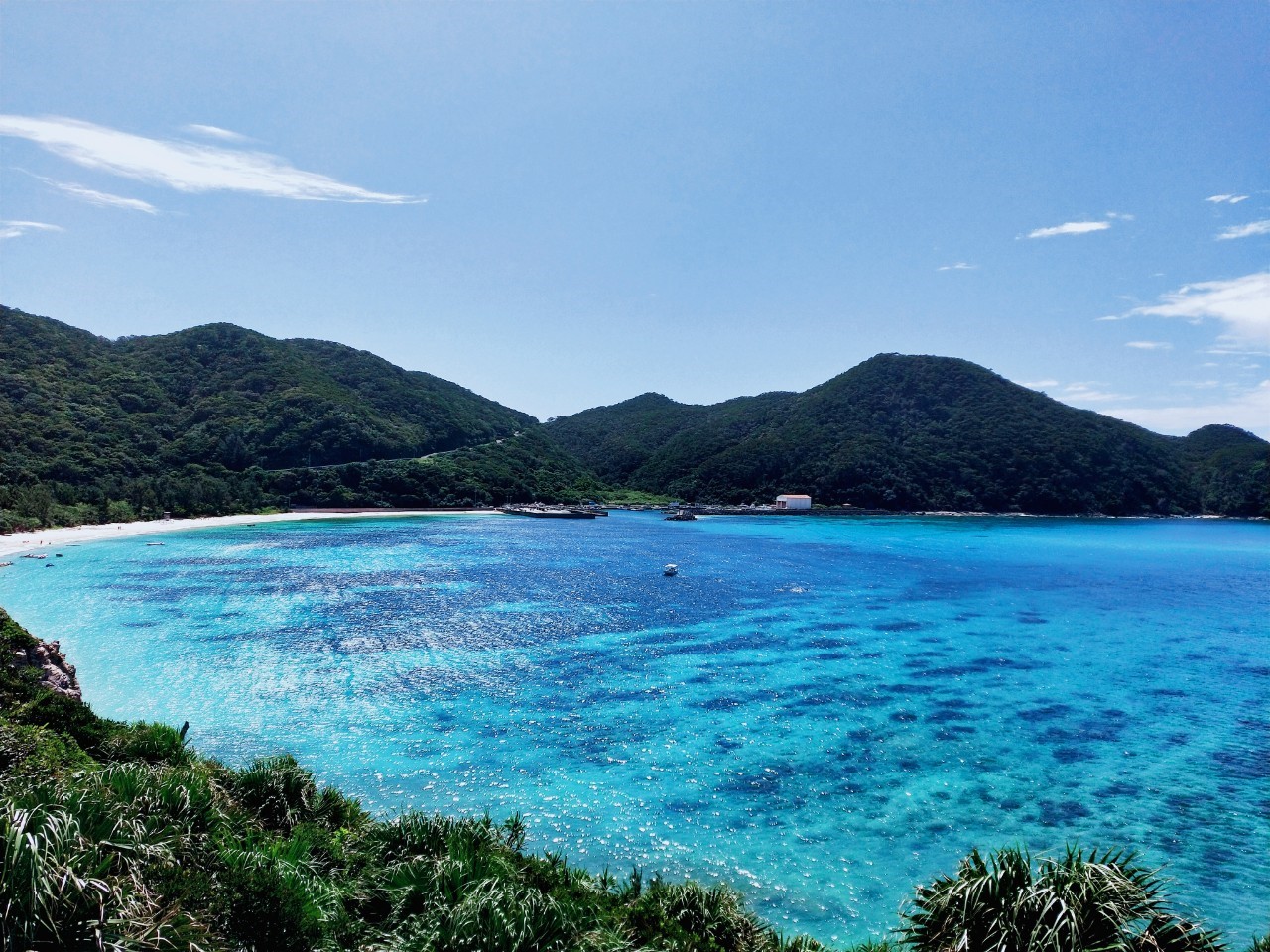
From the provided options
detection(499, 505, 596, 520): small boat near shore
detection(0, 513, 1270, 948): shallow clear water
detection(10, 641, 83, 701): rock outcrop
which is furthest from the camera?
detection(499, 505, 596, 520): small boat near shore

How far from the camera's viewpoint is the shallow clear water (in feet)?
54.2

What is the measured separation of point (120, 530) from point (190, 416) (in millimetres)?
54671

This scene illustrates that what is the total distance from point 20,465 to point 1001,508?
183090mm

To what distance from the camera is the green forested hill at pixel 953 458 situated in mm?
150750

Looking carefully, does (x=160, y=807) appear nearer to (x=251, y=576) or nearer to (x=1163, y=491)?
(x=251, y=576)

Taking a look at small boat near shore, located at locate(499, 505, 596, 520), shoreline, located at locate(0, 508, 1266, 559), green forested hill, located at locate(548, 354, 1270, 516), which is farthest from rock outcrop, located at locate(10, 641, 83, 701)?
green forested hill, located at locate(548, 354, 1270, 516)

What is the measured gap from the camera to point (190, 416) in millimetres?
119625

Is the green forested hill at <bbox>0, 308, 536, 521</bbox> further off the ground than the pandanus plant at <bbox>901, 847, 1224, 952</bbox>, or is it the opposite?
the green forested hill at <bbox>0, 308, 536, 521</bbox>

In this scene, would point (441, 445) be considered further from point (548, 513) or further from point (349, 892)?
point (349, 892)

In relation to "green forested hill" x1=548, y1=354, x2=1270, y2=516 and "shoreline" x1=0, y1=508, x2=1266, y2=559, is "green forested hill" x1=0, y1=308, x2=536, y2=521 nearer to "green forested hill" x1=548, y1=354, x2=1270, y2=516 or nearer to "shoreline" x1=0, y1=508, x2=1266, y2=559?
"shoreline" x1=0, y1=508, x2=1266, y2=559

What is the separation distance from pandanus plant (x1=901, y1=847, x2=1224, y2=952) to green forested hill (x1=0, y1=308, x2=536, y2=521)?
310 feet

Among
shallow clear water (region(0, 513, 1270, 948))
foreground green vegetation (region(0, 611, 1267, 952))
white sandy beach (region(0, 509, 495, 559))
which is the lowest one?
shallow clear water (region(0, 513, 1270, 948))

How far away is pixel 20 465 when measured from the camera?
262 ft

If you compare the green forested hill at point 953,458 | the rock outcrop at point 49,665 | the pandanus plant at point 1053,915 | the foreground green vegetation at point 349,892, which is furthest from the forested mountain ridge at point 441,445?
the pandanus plant at point 1053,915
